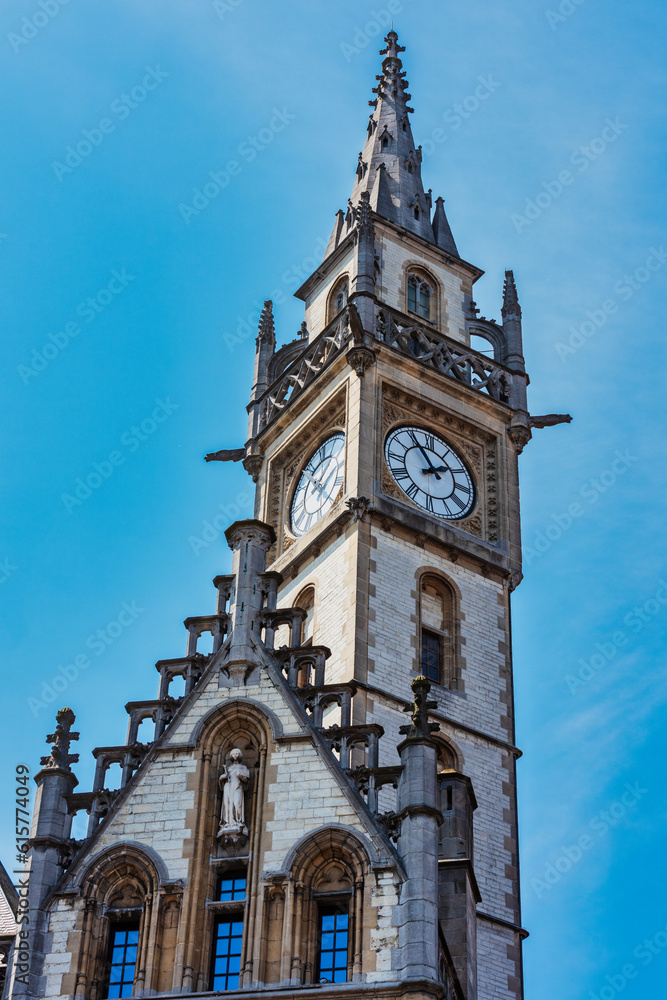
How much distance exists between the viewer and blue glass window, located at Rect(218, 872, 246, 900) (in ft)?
70.8

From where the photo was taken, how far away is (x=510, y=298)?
4159 cm

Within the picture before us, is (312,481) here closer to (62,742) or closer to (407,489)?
(407,489)

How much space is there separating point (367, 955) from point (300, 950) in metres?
0.87

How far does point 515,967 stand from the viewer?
30.0m

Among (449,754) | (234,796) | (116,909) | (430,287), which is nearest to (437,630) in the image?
(449,754)

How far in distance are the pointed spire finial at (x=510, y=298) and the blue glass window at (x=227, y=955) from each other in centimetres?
2238

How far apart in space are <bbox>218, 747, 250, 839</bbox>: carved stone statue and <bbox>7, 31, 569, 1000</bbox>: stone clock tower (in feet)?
0.10

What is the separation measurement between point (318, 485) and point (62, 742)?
47.1 ft

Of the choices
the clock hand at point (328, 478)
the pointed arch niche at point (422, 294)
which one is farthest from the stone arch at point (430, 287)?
the clock hand at point (328, 478)

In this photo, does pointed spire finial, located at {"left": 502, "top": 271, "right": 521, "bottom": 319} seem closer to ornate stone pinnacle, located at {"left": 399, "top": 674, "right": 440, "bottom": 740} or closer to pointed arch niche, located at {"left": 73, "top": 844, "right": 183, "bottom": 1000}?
ornate stone pinnacle, located at {"left": 399, "top": 674, "right": 440, "bottom": 740}

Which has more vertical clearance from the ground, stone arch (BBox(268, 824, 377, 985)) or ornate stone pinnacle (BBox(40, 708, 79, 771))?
ornate stone pinnacle (BBox(40, 708, 79, 771))

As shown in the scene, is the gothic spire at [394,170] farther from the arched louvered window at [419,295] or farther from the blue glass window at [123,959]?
the blue glass window at [123,959]

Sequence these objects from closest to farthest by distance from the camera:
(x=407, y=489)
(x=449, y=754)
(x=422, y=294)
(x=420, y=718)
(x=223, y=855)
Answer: (x=223, y=855)
(x=420, y=718)
(x=449, y=754)
(x=407, y=489)
(x=422, y=294)

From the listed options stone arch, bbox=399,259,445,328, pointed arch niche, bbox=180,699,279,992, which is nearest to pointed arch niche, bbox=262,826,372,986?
pointed arch niche, bbox=180,699,279,992
